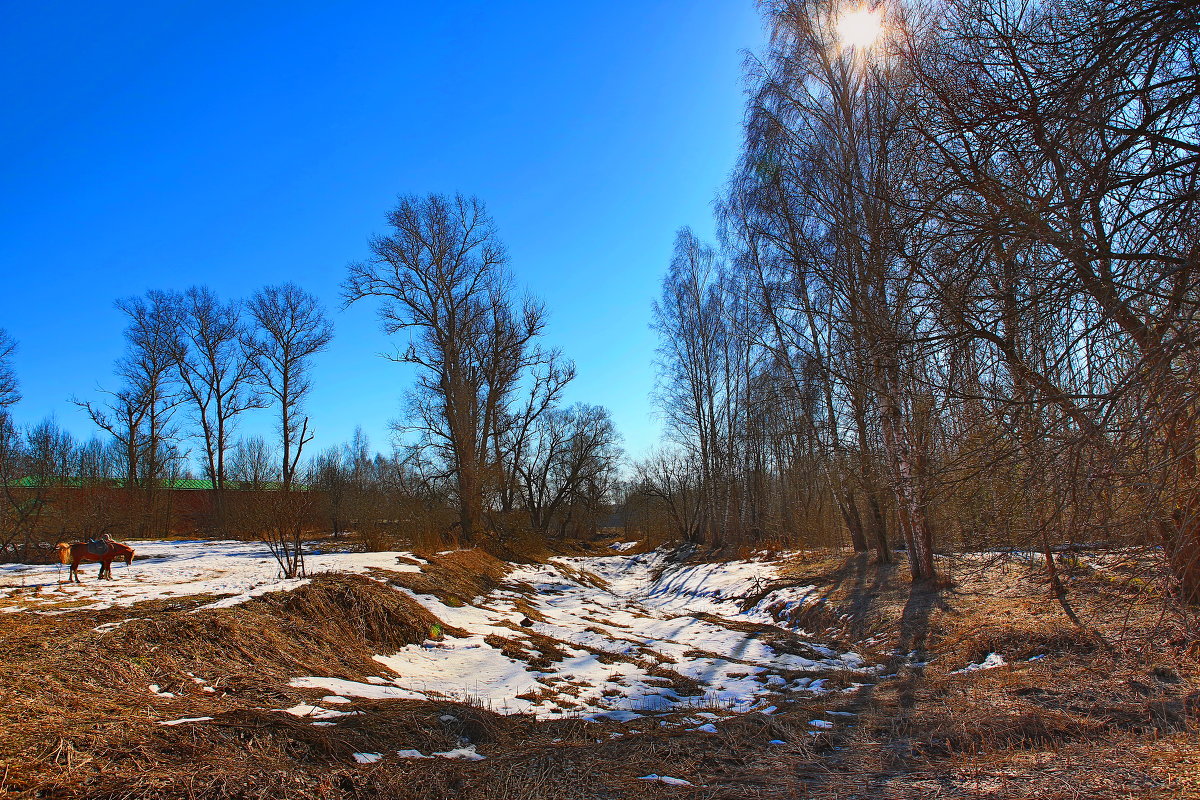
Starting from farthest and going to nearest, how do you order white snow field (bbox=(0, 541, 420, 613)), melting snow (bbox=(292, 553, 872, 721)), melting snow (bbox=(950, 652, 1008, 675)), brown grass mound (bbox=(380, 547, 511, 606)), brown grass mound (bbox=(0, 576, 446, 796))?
1. brown grass mound (bbox=(380, 547, 511, 606))
2. white snow field (bbox=(0, 541, 420, 613))
3. melting snow (bbox=(950, 652, 1008, 675))
4. melting snow (bbox=(292, 553, 872, 721))
5. brown grass mound (bbox=(0, 576, 446, 796))

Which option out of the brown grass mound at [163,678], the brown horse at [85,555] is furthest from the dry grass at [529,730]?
the brown horse at [85,555]

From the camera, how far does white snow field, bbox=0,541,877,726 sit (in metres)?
5.21

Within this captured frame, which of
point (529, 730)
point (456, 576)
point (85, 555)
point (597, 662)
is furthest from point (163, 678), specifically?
point (456, 576)

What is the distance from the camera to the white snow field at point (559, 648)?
5.21 meters

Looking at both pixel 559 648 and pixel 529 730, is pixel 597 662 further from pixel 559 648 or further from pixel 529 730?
pixel 529 730

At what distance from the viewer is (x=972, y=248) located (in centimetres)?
365

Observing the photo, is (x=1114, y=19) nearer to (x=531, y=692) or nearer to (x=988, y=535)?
(x=988, y=535)

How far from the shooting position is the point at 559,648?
7.29 m

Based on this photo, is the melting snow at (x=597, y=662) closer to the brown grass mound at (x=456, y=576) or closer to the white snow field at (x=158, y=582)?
the brown grass mound at (x=456, y=576)

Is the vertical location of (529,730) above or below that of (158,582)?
below

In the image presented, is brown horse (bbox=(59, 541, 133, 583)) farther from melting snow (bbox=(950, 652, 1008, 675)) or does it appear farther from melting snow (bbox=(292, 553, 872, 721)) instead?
melting snow (bbox=(950, 652, 1008, 675))

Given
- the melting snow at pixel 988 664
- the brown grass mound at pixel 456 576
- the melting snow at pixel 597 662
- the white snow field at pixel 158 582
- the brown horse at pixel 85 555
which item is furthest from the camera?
the brown grass mound at pixel 456 576

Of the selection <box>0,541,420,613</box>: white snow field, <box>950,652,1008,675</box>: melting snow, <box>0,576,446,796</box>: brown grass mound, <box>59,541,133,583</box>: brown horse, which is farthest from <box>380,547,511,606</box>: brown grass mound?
<box>950,652,1008,675</box>: melting snow

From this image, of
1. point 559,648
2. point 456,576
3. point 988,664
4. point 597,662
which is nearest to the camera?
point 988,664
